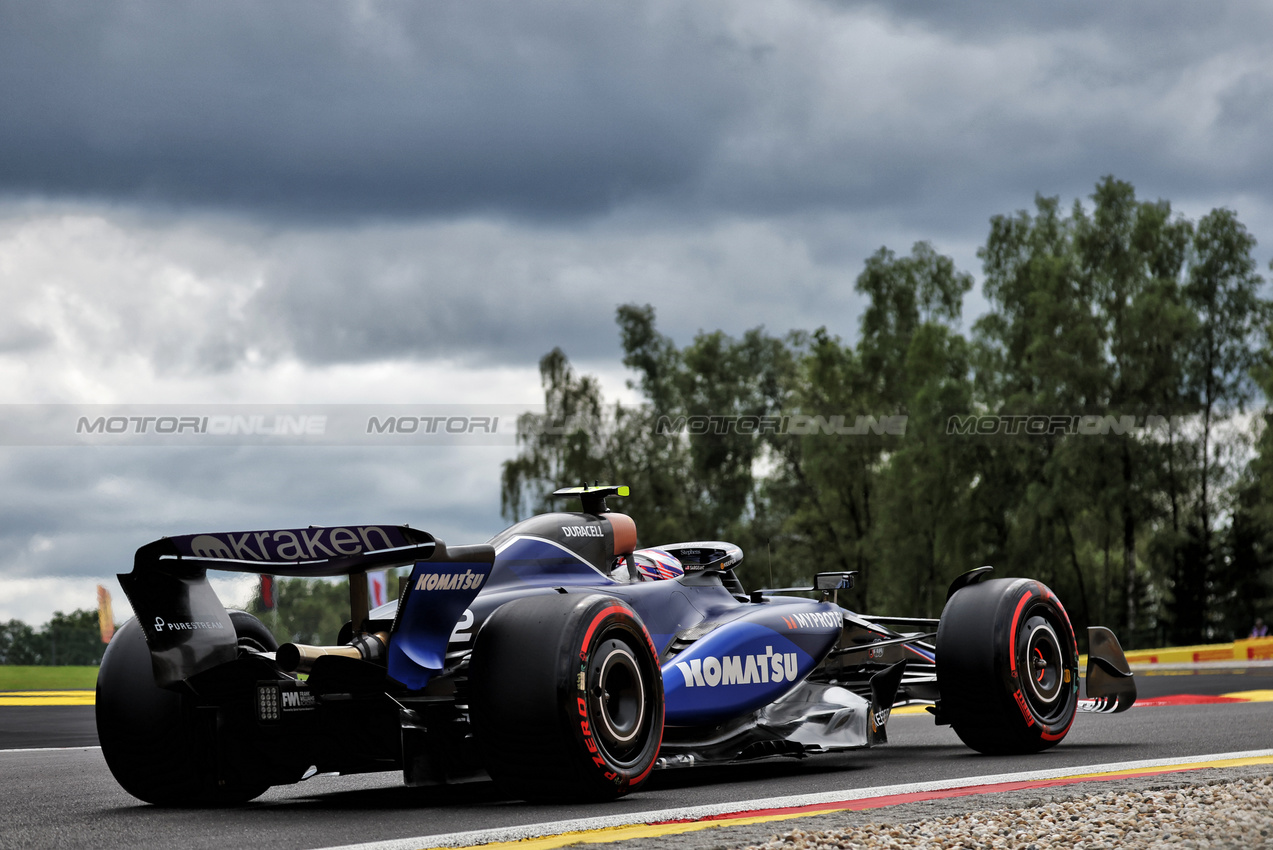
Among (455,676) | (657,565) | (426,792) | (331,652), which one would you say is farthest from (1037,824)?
(657,565)

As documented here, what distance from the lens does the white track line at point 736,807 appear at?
5.19m

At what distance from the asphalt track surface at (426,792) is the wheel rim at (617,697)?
29cm

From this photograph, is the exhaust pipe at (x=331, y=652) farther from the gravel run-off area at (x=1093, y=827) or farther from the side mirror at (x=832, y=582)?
the side mirror at (x=832, y=582)

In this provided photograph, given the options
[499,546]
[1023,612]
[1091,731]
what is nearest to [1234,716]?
[1091,731]

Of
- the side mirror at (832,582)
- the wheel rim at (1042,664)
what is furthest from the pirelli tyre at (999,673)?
the side mirror at (832,582)

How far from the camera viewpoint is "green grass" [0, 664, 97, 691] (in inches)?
1133

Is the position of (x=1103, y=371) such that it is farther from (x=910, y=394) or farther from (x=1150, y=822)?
(x=1150, y=822)

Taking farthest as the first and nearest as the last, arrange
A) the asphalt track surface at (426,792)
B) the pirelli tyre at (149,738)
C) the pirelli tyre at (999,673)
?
the pirelli tyre at (999,673) < the pirelli tyre at (149,738) < the asphalt track surface at (426,792)

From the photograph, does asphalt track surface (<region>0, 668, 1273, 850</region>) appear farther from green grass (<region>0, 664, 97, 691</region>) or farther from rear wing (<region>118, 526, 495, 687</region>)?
green grass (<region>0, 664, 97, 691</region>)

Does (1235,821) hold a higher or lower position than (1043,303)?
lower

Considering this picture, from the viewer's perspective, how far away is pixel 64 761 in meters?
10.6

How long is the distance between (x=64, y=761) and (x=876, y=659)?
6089 mm

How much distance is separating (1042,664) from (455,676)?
4255 millimetres

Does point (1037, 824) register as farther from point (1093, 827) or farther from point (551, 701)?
point (551, 701)
